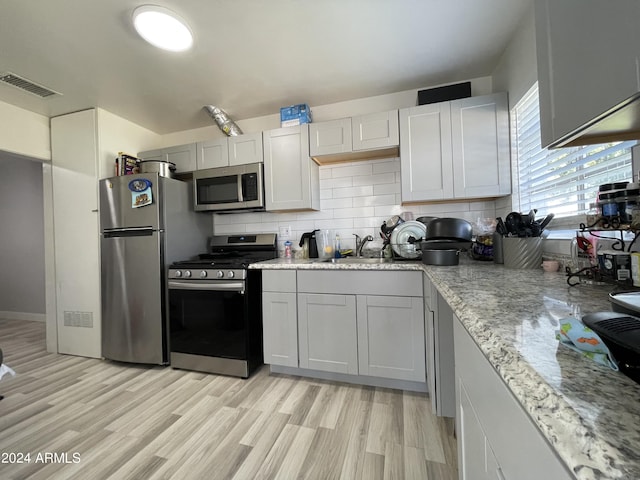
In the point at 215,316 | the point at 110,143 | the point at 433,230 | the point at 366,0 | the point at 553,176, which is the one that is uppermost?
the point at 366,0

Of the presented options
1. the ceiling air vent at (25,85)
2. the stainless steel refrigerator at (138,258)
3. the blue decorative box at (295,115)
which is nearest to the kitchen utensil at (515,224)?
the blue decorative box at (295,115)

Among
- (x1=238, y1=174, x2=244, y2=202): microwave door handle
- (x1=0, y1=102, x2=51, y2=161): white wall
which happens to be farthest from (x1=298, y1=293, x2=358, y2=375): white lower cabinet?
(x1=0, y1=102, x2=51, y2=161): white wall

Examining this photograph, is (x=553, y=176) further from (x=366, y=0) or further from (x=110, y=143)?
(x=110, y=143)

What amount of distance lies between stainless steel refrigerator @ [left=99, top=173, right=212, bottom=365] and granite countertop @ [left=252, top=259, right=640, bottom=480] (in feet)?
8.11

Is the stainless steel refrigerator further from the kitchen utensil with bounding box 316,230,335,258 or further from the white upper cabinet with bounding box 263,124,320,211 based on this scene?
the kitchen utensil with bounding box 316,230,335,258

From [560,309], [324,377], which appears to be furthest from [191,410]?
[560,309]

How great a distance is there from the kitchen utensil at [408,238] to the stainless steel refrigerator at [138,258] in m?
2.04

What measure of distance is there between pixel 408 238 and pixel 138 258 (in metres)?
2.42

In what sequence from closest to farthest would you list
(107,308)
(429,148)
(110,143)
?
1. (429,148)
2. (107,308)
3. (110,143)

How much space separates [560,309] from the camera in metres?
0.66

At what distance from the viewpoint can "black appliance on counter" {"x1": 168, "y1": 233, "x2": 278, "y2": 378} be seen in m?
2.12

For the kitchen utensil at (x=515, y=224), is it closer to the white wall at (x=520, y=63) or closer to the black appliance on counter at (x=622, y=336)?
the white wall at (x=520, y=63)

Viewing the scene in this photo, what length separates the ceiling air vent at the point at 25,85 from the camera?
2082mm

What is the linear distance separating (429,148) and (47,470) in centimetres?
303
